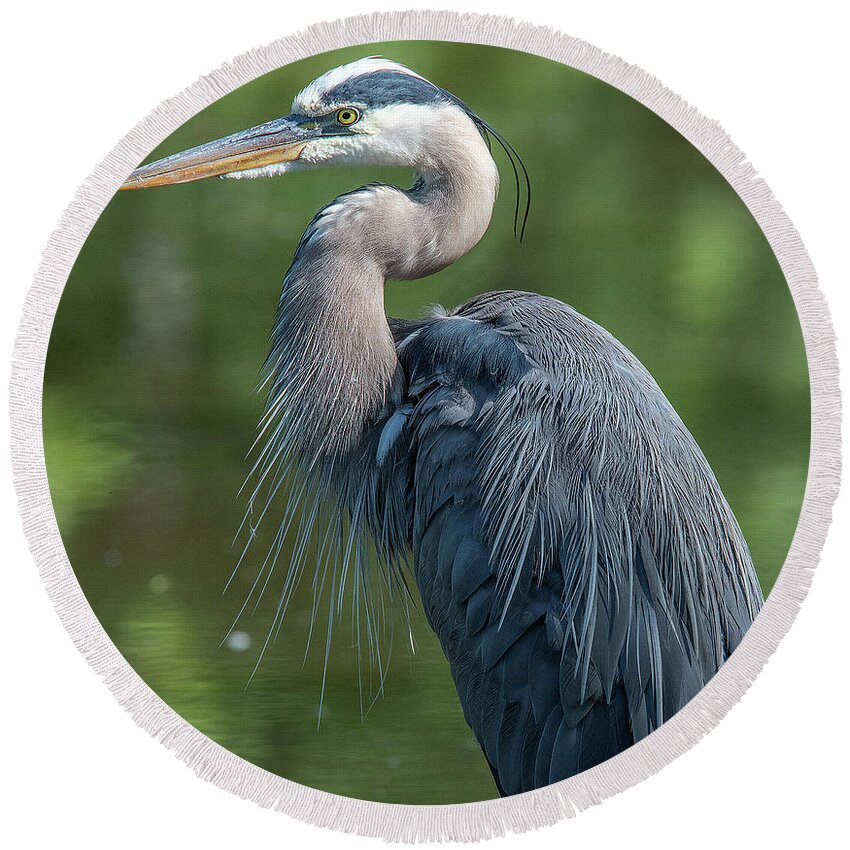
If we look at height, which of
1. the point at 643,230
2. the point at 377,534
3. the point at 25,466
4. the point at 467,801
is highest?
the point at 643,230

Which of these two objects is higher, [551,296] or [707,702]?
[551,296]

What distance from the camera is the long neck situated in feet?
4.27

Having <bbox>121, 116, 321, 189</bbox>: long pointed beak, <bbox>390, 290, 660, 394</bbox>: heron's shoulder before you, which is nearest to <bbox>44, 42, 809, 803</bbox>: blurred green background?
<bbox>121, 116, 321, 189</bbox>: long pointed beak

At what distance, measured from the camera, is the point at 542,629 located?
4.17 feet

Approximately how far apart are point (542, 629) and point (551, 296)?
19.3 inches

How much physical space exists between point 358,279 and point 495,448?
0.28 metres

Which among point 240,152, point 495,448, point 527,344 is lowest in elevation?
point 495,448

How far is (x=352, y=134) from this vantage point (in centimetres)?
133

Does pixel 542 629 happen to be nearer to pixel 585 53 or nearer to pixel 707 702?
pixel 707 702

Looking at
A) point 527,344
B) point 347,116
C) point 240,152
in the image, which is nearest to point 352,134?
point 347,116

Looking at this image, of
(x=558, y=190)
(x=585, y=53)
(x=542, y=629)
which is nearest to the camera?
(x=542, y=629)

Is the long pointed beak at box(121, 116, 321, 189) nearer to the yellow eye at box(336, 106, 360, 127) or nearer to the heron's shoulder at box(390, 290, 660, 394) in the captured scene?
Answer: the yellow eye at box(336, 106, 360, 127)

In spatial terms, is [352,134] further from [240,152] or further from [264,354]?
[264,354]

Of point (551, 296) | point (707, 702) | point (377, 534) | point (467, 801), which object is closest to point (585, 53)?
point (551, 296)
